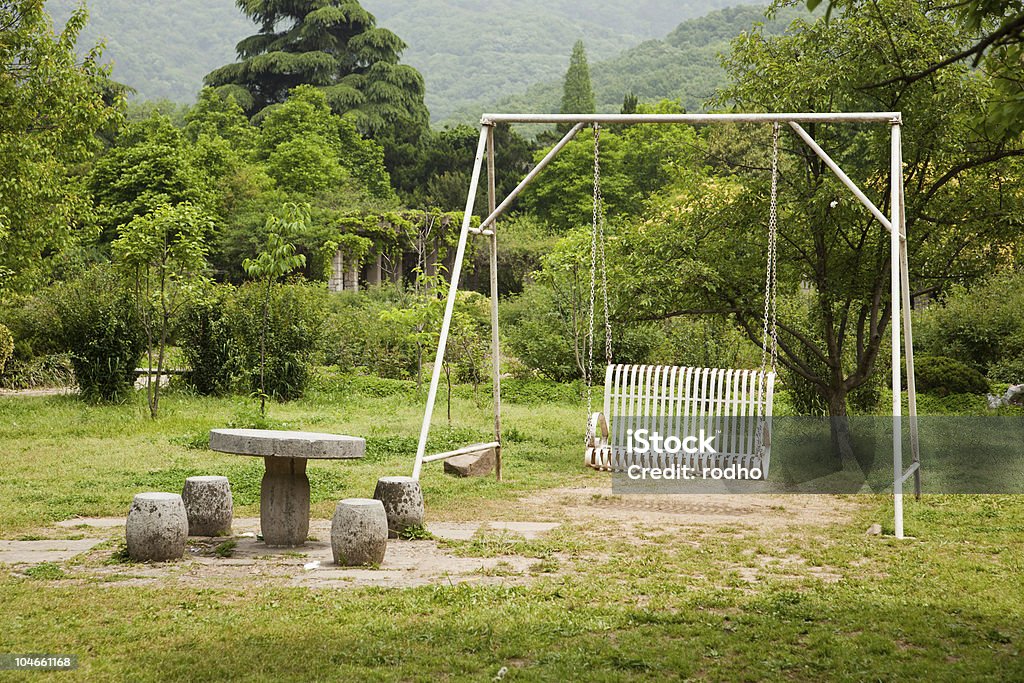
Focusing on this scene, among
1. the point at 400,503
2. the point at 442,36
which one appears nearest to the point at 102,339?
the point at 400,503

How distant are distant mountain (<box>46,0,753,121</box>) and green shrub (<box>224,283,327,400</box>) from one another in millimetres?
93809

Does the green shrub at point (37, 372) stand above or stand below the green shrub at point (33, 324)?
below

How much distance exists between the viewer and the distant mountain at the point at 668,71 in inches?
2803

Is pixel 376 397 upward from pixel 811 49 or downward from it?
downward

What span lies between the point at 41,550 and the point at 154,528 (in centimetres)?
104

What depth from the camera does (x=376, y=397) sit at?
1884 cm

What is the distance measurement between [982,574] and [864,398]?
9.69 m

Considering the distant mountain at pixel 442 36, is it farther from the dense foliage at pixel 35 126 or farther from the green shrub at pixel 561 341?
the dense foliage at pixel 35 126

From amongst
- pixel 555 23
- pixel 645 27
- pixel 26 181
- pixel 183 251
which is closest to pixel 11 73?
pixel 26 181

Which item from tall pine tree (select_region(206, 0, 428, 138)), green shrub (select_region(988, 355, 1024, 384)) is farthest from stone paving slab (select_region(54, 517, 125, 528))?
tall pine tree (select_region(206, 0, 428, 138))

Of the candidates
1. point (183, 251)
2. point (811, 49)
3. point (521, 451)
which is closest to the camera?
point (811, 49)

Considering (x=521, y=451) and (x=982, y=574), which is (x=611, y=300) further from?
(x=982, y=574)

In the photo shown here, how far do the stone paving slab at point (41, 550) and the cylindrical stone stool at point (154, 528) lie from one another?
519 mm

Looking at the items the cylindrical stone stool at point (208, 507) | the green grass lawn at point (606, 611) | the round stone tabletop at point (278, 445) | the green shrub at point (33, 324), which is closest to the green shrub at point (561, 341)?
the green shrub at point (33, 324)
